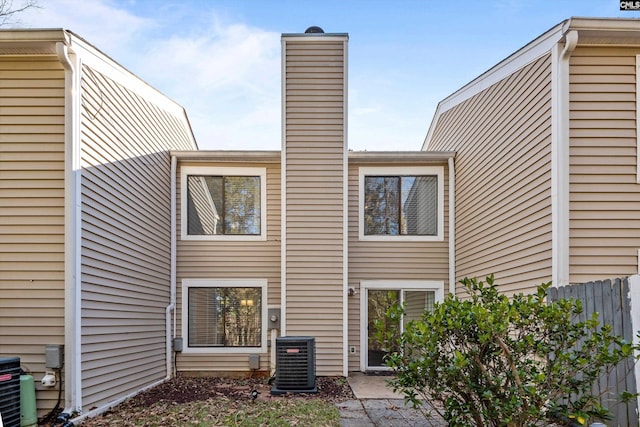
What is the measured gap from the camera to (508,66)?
6.81m

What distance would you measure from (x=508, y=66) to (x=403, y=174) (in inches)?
115

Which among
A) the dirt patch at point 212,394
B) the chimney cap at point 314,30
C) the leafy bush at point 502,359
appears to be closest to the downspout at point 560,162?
the leafy bush at point 502,359

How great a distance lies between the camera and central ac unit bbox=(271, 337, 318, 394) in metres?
6.96

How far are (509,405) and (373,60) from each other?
1112 centimetres

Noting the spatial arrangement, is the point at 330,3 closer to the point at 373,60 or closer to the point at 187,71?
the point at 373,60

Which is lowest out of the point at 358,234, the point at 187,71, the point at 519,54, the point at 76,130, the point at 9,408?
the point at 9,408

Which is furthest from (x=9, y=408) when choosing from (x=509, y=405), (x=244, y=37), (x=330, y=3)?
(x=244, y=37)

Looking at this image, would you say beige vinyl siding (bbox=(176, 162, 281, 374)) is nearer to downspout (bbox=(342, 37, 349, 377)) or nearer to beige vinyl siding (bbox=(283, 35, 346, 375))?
beige vinyl siding (bbox=(283, 35, 346, 375))

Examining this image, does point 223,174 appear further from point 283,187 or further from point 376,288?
point 376,288

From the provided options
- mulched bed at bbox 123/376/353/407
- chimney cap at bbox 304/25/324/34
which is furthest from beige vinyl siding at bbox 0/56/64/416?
chimney cap at bbox 304/25/324/34

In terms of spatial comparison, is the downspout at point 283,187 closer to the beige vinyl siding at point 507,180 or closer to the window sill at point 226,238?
the window sill at point 226,238

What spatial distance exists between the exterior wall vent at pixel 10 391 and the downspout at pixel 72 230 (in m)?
0.49

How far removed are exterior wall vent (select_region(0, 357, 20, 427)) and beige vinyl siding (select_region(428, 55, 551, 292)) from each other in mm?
5969

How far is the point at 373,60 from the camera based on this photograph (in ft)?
42.2
